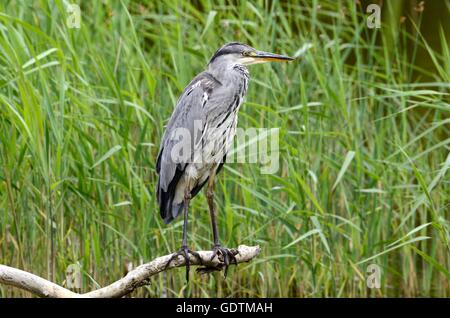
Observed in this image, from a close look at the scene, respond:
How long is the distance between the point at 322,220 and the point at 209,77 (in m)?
1.04

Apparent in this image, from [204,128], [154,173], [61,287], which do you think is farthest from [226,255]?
[154,173]

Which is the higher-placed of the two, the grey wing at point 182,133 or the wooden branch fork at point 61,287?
the grey wing at point 182,133

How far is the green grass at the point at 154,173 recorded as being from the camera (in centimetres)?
402

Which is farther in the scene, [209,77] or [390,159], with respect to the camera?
[390,159]

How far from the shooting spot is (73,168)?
425 cm

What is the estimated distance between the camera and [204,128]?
3586 millimetres

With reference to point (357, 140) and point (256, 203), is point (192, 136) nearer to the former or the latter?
point (256, 203)

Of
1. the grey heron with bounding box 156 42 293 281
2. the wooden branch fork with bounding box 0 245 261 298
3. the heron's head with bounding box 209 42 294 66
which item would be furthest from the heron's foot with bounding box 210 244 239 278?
the heron's head with bounding box 209 42 294 66

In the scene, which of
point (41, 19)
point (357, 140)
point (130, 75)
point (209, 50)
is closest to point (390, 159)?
point (357, 140)

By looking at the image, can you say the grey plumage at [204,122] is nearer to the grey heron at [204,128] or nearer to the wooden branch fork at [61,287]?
the grey heron at [204,128]

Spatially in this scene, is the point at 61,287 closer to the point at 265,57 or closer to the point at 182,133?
the point at 182,133

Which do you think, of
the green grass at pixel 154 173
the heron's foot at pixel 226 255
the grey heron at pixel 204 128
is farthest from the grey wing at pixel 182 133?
the green grass at pixel 154 173

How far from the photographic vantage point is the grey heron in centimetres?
358

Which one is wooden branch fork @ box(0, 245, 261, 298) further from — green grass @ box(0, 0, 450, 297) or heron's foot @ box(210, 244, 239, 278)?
green grass @ box(0, 0, 450, 297)
